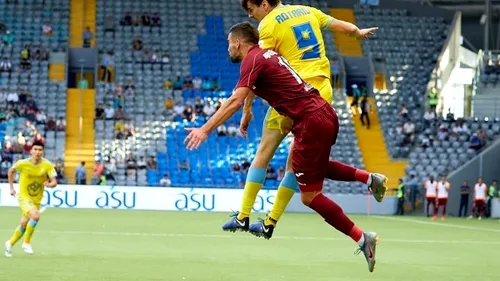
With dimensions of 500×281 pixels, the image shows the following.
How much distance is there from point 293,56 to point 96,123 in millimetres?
32079

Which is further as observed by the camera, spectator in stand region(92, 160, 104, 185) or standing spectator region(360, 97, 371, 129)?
standing spectator region(360, 97, 371, 129)

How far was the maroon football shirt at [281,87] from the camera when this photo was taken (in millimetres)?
10062

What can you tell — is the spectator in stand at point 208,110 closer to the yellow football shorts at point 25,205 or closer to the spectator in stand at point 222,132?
the spectator in stand at point 222,132

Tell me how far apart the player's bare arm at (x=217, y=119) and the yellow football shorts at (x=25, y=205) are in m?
8.45

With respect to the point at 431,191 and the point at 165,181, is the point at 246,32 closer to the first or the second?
the point at 431,191

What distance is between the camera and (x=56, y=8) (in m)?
47.9

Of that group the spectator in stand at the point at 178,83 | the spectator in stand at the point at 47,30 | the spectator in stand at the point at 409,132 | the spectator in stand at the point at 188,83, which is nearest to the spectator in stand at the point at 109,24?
the spectator in stand at the point at 47,30

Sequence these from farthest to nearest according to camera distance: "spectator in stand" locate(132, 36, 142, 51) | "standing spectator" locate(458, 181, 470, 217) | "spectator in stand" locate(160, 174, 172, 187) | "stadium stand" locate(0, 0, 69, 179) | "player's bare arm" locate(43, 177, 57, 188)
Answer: "spectator in stand" locate(132, 36, 142, 51)
"stadium stand" locate(0, 0, 69, 179)
"spectator in stand" locate(160, 174, 172, 187)
"standing spectator" locate(458, 181, 470, 217)
"player's bare arm" locate(43, 177, 57, 188)

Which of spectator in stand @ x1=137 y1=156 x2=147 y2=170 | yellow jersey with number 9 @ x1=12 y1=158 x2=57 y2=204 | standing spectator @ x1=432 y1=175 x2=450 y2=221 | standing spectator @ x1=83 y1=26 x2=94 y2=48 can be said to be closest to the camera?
yellow jersey with number 9 @ x1=12 y1=158 x2=57 y2=204

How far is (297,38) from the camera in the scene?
10.9 m

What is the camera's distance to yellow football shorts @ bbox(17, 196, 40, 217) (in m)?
17.4

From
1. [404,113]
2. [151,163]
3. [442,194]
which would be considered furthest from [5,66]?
[442,194]

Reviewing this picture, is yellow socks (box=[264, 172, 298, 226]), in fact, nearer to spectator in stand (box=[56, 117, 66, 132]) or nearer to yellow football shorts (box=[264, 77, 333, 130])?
yellow football shorts (box=[264, 77, 333, 130])

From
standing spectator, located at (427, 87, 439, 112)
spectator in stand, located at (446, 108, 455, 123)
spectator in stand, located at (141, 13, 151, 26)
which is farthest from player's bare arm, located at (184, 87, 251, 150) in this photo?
spectator in stand, located at (141, 13, 151, 26)
